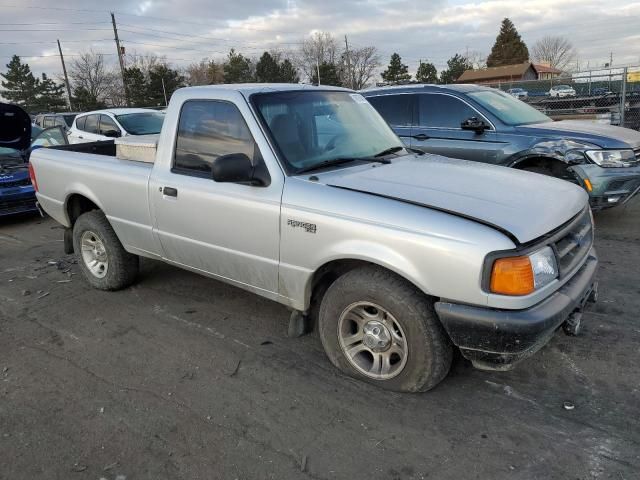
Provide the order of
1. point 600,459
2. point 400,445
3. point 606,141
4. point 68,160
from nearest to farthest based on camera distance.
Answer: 1. point 600,459
2. point 400,445
3. point 68,160
4. point 606,141

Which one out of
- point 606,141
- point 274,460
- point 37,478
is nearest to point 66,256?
point 37,478

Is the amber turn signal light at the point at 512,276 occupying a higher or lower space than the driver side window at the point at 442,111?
lower

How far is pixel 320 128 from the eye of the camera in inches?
148

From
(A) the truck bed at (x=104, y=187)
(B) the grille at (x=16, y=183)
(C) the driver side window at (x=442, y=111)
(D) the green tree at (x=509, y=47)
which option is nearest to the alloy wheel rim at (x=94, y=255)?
(A) the truck bed at (x=104, y=187)

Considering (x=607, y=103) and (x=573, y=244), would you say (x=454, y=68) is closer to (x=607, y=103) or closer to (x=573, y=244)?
(x=607, y=103)

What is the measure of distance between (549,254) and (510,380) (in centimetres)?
95

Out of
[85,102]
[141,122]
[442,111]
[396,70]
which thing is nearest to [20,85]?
[85,102]

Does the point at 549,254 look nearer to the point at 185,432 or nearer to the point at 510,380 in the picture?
the point at 510,380

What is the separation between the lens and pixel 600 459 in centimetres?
251

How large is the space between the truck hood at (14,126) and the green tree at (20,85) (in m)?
57.7

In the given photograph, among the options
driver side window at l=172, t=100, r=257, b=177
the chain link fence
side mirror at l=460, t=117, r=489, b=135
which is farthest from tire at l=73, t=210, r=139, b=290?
the chain link fence

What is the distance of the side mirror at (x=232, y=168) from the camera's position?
310 centimetres

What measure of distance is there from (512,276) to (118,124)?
32.9 feet

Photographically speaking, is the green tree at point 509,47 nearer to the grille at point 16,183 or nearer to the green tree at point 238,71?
the green tree at point 238,71
